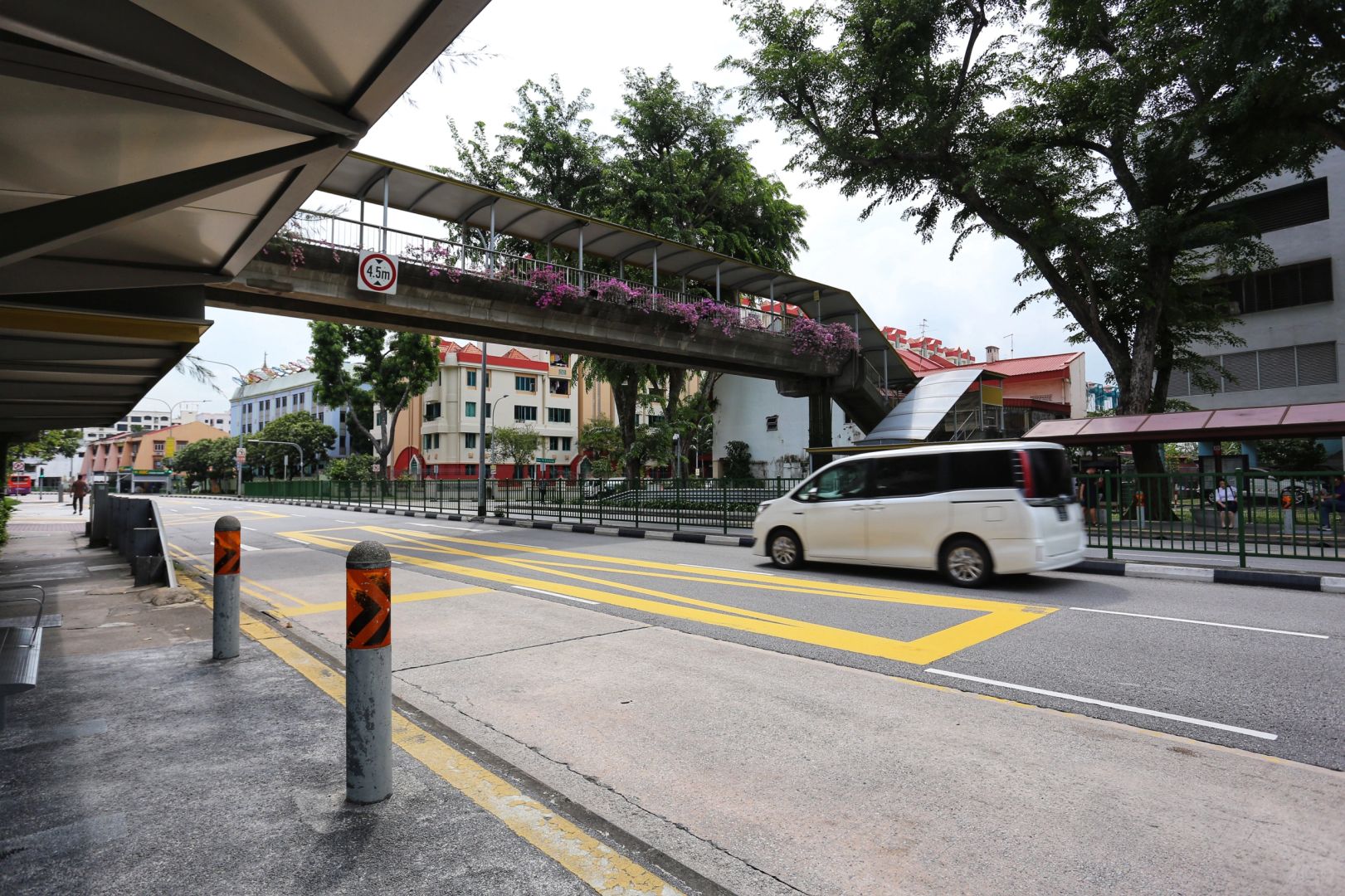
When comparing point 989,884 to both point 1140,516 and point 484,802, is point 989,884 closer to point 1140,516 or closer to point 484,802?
point 484,802

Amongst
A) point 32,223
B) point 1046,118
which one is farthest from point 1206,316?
point 32,223

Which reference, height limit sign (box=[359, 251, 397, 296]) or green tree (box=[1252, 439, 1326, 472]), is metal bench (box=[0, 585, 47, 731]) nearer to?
height limit sign (box=[359, 251, 397, 296])

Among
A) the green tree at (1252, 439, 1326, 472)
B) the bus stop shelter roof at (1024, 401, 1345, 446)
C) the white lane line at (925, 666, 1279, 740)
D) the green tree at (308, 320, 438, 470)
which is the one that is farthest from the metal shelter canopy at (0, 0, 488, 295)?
the green tree at (308, 320, 438, 470)

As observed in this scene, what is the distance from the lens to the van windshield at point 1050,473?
372 inches

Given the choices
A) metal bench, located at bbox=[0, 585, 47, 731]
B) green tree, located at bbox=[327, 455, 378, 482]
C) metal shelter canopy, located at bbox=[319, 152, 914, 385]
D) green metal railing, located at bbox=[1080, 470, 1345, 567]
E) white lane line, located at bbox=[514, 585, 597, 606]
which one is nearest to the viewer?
metal bench, located at bbox=[0, 585, 47, 731]

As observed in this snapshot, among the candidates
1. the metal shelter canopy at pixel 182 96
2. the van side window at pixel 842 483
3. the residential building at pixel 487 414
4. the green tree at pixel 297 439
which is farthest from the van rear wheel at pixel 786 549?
the green tree at pixel 297 439

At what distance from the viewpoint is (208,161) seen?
451cm

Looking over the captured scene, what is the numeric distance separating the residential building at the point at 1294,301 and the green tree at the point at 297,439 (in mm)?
71647

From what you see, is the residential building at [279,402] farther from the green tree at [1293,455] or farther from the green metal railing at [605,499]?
the green tree at [1293,455]

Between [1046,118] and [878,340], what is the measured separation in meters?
12.1

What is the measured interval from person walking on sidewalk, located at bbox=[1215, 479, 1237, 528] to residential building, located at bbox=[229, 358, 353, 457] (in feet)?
242

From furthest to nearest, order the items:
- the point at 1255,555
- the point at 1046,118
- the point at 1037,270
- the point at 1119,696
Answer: the point at 1037,270
the point at 1046,118
the point at 1255,555
the point at 1119,696

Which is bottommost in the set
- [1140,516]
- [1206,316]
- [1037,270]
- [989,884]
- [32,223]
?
[989,884]

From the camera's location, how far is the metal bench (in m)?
3.62
